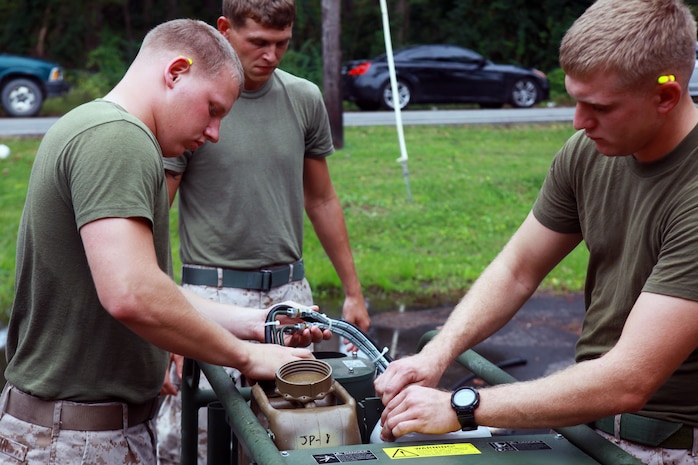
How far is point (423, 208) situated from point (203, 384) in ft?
19.8

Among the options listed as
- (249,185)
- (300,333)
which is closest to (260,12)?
(249,185)

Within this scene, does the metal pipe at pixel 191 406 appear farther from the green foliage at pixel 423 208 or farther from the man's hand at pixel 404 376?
the green foliage at pixel 423 208

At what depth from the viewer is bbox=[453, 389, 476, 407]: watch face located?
7.27 feet

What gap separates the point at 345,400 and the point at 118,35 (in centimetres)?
2643

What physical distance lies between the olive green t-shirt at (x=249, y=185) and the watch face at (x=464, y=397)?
1.64 m

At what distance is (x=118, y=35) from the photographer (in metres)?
27.1

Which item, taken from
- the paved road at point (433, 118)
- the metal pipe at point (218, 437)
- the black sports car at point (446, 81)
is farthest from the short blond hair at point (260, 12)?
the black sports car at point (446, 81)

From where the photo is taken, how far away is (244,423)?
2.19 m

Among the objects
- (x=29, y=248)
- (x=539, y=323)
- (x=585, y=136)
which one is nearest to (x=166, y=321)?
(x=29, y=248)

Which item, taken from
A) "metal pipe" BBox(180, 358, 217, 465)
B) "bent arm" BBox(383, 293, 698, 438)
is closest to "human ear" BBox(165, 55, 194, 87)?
"metal pipe" BBox(180, 358, 217, 465)

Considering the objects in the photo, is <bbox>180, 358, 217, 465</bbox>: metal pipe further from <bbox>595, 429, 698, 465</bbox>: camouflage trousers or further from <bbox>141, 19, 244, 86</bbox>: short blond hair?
<bbox>595, 429, 698, 465</bbox>: camouflage trousers

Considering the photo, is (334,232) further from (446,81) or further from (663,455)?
(446,81)

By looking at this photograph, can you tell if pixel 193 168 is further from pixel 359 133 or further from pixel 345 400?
pixel 359 133

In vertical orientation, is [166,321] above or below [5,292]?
above
